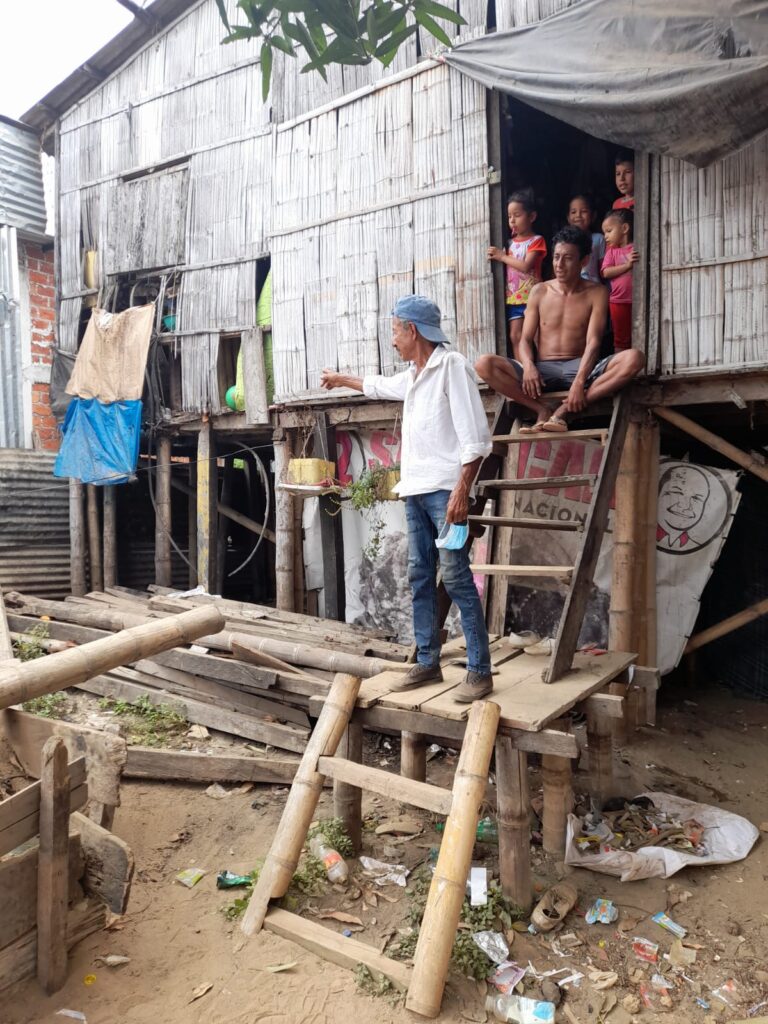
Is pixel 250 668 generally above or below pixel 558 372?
below

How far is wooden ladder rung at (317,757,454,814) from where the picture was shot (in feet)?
9.64

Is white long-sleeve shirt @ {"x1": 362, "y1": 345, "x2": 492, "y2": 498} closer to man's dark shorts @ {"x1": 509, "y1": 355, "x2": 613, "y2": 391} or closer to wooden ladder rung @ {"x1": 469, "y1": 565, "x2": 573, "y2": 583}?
wooden ladder rung @ {"x1": 469, "y1": 565, "x2": 573, "y2": 583}

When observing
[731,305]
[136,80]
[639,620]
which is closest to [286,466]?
[639,620]

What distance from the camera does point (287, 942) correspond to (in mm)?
2945

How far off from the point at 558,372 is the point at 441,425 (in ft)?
6.34

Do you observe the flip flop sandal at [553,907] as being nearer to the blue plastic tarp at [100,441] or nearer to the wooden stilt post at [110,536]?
the blue plastic tarp at [100,441]

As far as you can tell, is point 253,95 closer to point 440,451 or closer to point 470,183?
point 470,183

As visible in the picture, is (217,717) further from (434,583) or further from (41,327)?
(41,327)

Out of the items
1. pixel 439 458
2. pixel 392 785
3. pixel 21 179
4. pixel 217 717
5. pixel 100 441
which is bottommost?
pixel 217 717

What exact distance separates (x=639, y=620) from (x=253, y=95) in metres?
6.59

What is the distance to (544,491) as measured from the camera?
19.8 feet

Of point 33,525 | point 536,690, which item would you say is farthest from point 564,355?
point 33,525

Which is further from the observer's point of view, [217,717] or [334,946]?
[217,717]

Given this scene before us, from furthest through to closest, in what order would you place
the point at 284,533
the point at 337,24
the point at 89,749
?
the point at 284,533 < the point at 337,24 < the point at 89,749
